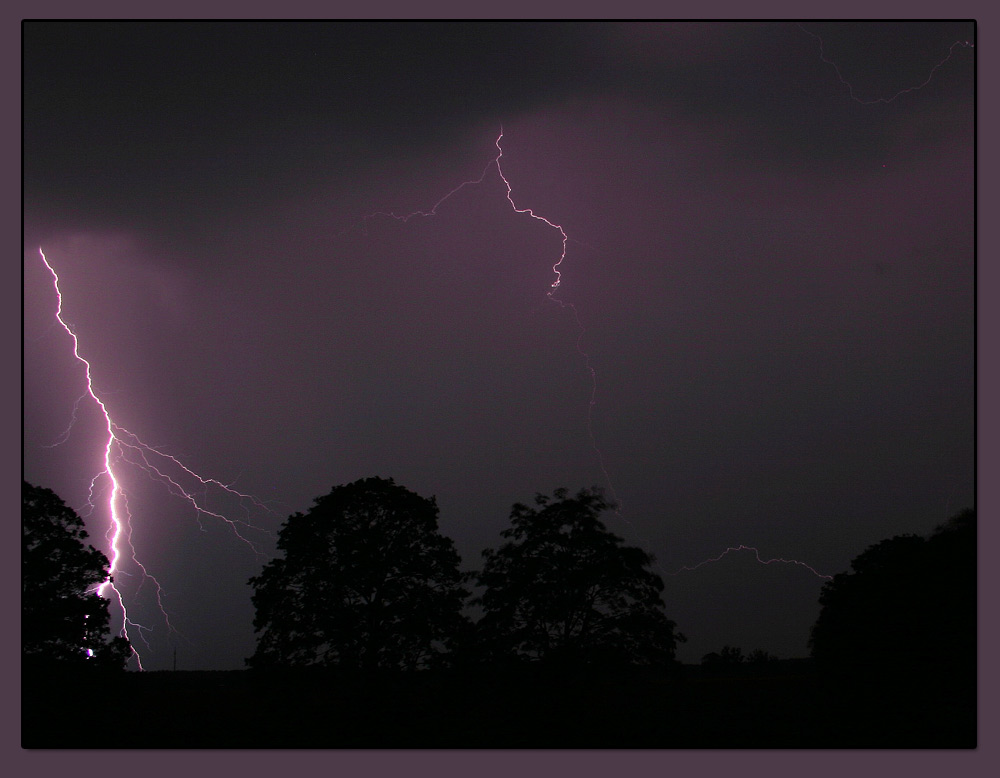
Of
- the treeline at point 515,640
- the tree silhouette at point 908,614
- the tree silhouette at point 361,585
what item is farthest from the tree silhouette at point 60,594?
the tree silhouette at point 908,614

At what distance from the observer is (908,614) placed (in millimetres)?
9180

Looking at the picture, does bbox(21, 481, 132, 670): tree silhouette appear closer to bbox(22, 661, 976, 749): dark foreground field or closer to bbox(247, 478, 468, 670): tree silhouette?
bbox(22, 661, 976, 749): dark foreground field

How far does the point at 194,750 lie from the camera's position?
827 cm

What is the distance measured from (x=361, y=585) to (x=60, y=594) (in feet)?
11.9

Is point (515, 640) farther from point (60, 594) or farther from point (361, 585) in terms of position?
point (60, 594)

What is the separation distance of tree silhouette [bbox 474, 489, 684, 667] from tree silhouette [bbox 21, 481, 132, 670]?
472cm

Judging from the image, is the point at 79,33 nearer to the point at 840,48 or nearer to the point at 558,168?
the point at 558,168

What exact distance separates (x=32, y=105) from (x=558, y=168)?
751 centimetres

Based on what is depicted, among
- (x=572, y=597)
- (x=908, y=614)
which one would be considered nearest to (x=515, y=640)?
(x=572, y=597)

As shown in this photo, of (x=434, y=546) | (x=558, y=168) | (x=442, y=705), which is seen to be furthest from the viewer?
(x=558, y=168)

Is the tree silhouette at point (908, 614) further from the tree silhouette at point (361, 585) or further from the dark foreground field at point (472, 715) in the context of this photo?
the tree silhouette at point (361, 585)

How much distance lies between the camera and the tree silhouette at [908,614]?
870 centimetres

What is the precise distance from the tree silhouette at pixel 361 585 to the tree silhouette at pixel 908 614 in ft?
16.9

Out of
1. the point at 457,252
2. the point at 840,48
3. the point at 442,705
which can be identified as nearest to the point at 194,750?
the point at 442,705
